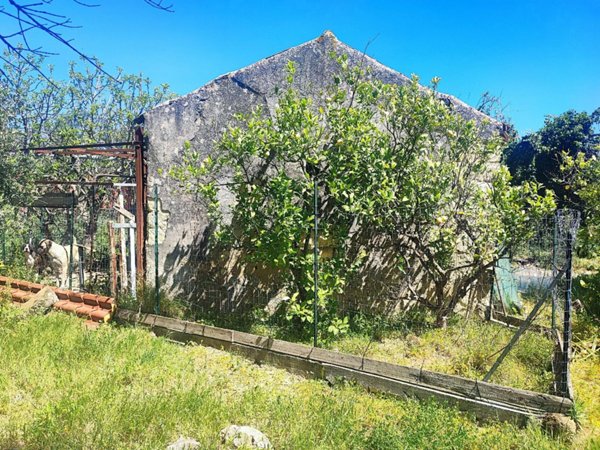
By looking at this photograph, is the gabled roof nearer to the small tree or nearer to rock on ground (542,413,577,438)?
the small tree

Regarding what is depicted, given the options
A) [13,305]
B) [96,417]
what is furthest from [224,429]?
[13,305]

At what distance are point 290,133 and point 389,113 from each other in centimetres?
173

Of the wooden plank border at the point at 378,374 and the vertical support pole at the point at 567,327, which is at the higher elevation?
the vertical support pole at the point at 567,327

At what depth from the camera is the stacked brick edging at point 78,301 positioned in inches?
289

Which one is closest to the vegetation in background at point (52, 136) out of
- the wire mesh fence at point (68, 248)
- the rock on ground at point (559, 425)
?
the wire mesh fence at point (68, 248)

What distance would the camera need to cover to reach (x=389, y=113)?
7.17 m

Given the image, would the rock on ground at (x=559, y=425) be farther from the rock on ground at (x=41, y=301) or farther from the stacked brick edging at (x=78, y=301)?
the rock on ground at (x=41, y=301)

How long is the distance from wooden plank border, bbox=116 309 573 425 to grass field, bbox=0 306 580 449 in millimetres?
161

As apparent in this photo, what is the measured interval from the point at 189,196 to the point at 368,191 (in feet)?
10.8

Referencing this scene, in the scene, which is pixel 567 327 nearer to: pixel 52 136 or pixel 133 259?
pixel 133 259

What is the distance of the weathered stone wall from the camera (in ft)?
25.8

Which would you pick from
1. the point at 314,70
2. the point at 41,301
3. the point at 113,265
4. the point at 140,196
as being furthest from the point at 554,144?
the point at 41,301

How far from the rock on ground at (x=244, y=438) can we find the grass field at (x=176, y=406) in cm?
11

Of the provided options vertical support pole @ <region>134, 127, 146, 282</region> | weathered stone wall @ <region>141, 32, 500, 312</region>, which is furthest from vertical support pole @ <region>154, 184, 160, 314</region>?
vertical support pole @ <region>134, 127, 146, 282</region>
